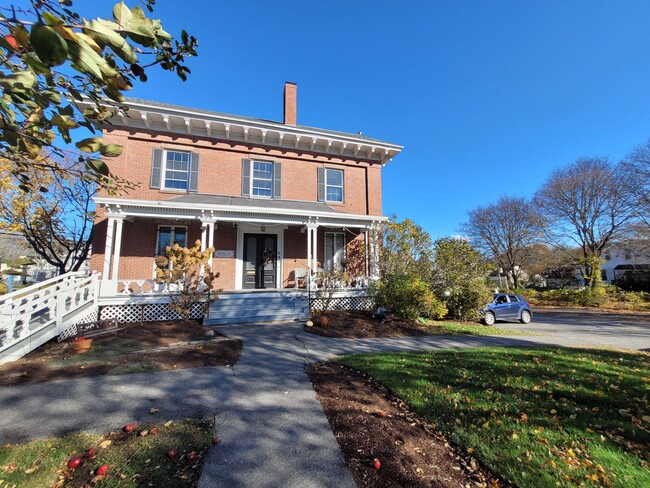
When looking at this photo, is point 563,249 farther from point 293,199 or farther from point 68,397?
point 68,397

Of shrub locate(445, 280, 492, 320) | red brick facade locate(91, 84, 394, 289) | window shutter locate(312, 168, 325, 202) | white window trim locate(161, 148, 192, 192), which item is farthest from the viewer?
window shutter locate(312, 168, 325, 202)

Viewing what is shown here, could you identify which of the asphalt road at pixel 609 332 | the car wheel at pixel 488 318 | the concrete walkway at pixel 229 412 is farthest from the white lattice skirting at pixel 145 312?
the asphalt road at pixel 609 332

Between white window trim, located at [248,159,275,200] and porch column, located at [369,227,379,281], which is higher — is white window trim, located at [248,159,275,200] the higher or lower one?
the higher one

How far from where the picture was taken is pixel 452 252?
12.4 meters

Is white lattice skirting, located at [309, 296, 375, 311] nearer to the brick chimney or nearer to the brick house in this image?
the brick house

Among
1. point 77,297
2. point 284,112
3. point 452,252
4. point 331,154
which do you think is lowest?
point 77,297

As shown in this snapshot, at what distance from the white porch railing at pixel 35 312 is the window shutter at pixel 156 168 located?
4.78m

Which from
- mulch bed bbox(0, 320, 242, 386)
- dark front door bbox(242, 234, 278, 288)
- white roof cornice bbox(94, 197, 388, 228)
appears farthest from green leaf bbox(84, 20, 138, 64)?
dark front door bbox(242, 234, 278, 288)

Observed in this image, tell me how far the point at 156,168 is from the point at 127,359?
9.19 m

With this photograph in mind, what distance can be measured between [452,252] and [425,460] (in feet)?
35.2

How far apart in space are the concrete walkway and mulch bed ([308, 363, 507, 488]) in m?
0.18

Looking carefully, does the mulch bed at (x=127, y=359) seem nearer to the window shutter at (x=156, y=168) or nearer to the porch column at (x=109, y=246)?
the porch column at (x=109, y=246)

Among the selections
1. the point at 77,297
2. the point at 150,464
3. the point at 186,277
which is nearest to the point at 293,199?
the point at 186,277

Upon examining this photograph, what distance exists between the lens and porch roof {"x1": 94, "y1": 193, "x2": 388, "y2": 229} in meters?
10.6
